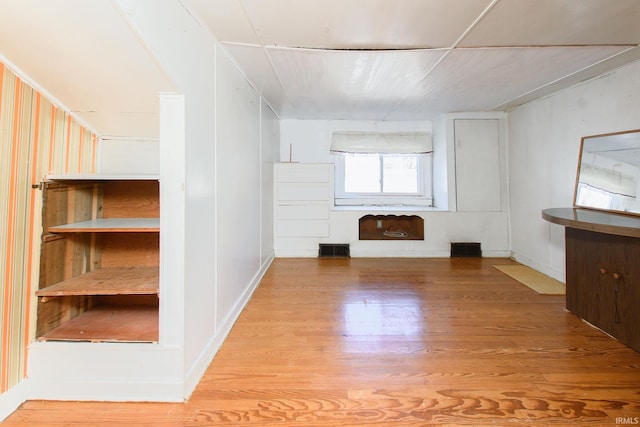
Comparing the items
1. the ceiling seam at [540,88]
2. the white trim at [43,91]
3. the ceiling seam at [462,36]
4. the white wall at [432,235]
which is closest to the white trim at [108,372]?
the white trim at [43,91]

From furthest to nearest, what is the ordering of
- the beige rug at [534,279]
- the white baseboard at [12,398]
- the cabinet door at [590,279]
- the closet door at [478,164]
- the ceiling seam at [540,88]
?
the closet door at [478,164] → the beige rug at [534,279] → the ceiling seam at [540,88] → the cabinet door at [590,279] → the white baseboard at [12,398]

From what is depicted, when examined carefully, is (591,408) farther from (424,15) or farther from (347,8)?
(347,8)

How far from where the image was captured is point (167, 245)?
1335 millimetres

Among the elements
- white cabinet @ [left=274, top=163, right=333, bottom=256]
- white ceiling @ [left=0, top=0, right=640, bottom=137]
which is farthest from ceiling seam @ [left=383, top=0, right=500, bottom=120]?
white cabinet @ [left=274, top=163, right=333, bottom=256]

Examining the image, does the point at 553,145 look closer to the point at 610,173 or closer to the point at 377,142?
the point at 610,173

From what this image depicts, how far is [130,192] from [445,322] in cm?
237

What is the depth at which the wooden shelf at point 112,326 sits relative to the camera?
1.40 meters

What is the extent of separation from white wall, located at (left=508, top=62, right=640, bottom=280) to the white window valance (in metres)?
1.26

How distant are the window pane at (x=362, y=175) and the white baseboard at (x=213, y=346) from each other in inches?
102

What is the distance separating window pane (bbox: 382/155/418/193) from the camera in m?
4.71

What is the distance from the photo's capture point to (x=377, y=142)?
453 centimetres

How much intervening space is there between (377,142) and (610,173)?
108 inches

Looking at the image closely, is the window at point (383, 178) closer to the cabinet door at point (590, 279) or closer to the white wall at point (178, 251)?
the cabinet door at point (590, 279)

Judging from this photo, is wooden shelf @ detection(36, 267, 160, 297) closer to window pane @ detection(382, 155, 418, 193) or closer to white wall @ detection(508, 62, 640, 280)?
white wall @ detection(508, 62, 640, 280)
